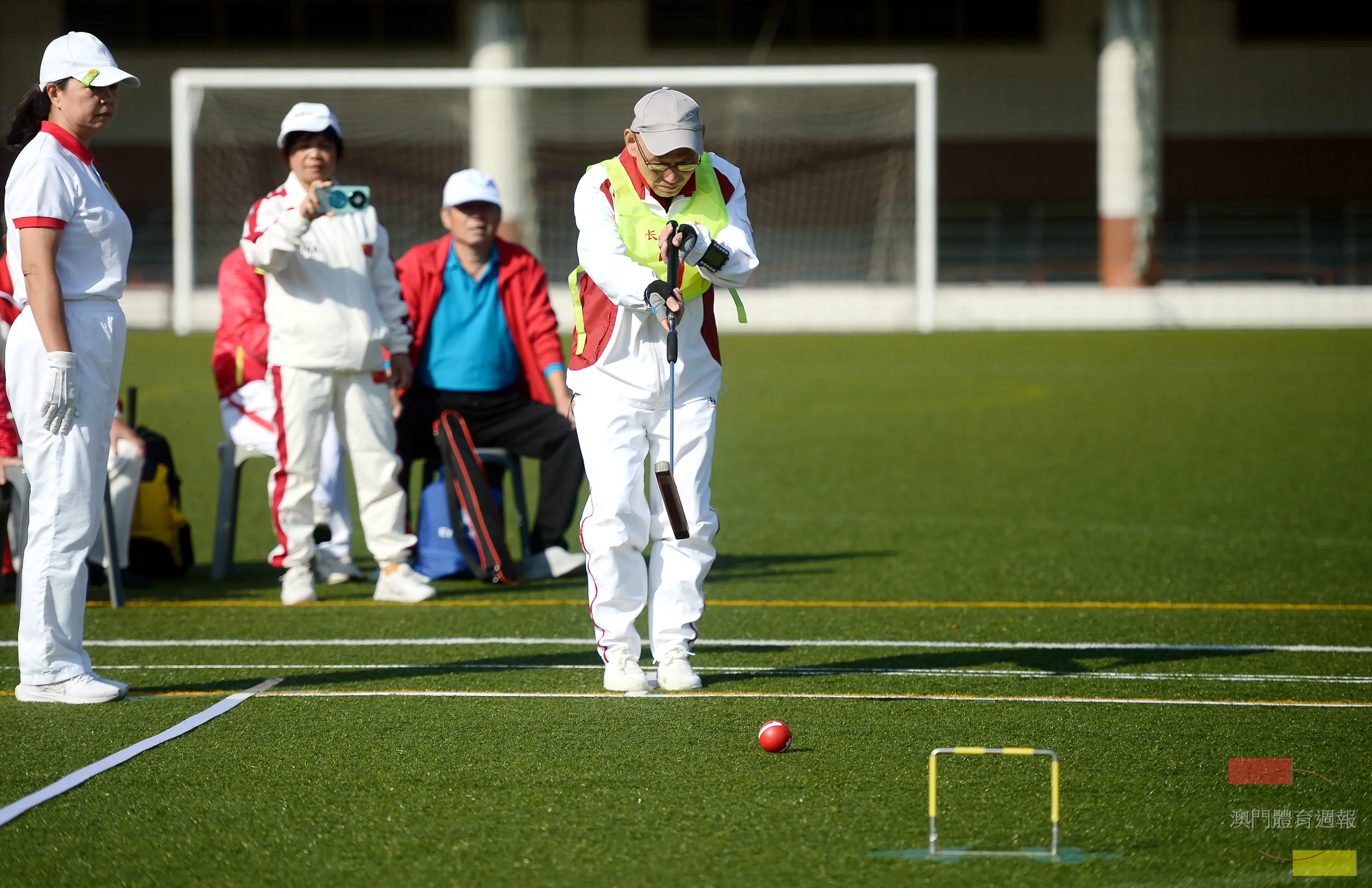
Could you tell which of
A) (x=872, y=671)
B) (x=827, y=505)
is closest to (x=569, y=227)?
(x=827, y=505)

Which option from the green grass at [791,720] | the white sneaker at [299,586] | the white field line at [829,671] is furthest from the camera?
the white sneaker at [299,586]

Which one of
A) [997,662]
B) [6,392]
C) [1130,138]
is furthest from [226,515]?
[1130,138]

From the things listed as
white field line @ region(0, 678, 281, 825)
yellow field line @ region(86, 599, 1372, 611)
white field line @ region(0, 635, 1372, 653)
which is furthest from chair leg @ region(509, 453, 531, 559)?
white field line @ region(0, 678, 281, 825)

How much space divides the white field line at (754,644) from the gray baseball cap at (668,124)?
82.0 inches

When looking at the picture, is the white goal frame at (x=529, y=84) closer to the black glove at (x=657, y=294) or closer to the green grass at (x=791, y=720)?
the green grass at (x=791, y=720)

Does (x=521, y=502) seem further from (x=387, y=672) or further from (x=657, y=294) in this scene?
(x=657, y=294)

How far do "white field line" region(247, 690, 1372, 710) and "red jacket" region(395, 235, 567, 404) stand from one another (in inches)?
105

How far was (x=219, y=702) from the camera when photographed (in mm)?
5035

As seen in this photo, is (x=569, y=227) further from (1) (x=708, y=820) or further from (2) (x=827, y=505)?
(1) (x=708, y=820)

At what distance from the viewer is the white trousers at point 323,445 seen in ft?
25.0

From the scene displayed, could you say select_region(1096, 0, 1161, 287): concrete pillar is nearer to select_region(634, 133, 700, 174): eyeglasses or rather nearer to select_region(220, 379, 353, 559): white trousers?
select_region(220, 379, 353, 559): white trousers

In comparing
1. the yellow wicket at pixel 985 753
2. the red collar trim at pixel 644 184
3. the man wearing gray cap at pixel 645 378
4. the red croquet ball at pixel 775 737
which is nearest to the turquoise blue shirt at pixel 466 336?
the man wearing gray cap at pixel 645 378

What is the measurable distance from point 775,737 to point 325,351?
10.6ft

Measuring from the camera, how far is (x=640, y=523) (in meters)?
5.18
